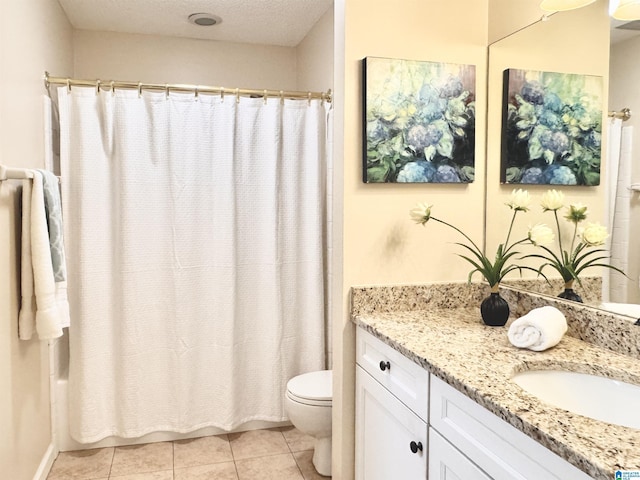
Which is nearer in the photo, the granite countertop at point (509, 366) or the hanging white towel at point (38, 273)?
the granite countertop at point (509, 366)

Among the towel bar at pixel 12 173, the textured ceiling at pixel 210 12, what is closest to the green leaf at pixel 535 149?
the textured ceiling at pixel 210 12

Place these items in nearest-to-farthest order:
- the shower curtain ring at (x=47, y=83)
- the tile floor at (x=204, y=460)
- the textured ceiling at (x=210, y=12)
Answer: the tile floor at (x=204, y=460), the shower curtain ring at (x=47, y=83), the textured ceiling at (x=210, y=12)

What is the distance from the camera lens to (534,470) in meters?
1.05

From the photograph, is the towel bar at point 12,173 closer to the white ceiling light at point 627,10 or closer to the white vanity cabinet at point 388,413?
the white vanity cabinet at point 388,413

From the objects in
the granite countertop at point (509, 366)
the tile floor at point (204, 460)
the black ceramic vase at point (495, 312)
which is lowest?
the tile floor at point (204, 460)

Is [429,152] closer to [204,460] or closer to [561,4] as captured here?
[561,4]

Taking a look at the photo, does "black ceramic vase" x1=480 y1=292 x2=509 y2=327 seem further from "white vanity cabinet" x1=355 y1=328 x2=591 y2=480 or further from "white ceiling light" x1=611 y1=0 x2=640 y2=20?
"white ceiling light" x1=611 y1=0 x2=640 y2=20

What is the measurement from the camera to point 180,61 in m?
3.72

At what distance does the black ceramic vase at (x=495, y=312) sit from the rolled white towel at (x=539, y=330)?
23cm

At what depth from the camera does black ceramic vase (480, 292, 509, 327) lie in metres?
1.85

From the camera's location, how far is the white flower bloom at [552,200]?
1.87 metres

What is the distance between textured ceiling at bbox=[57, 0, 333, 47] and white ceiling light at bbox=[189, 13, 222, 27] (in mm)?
36

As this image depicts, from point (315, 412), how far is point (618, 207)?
4.89ft

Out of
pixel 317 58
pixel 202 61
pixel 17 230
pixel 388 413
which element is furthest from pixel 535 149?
pixel 202 61
